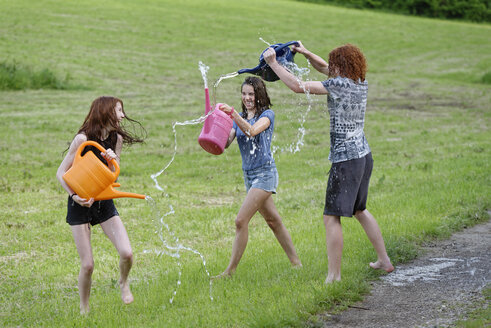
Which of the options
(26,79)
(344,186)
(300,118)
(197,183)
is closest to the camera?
(344,186)

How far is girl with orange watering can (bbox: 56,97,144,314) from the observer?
200 inches

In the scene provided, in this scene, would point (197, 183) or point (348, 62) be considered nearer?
point (348, 62)

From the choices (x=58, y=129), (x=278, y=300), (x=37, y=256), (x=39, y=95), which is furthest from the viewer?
(x=39, y=95)

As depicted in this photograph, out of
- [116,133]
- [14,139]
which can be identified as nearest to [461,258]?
[116,133]

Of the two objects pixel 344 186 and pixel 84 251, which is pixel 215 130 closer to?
pixel 344 186

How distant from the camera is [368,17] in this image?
163ft

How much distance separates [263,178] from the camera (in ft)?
→ 18.9

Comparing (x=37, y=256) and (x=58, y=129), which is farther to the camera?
(x=58, y=129)

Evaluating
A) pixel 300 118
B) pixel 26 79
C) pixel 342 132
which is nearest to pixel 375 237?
pixel 342 132

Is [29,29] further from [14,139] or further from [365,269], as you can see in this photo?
[365,269]

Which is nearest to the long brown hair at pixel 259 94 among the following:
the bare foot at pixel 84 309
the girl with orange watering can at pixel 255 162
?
the girl with orange watering can at pixel 255 162

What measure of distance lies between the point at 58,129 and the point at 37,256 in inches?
365

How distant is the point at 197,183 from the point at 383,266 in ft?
18.5

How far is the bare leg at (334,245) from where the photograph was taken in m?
5.41
